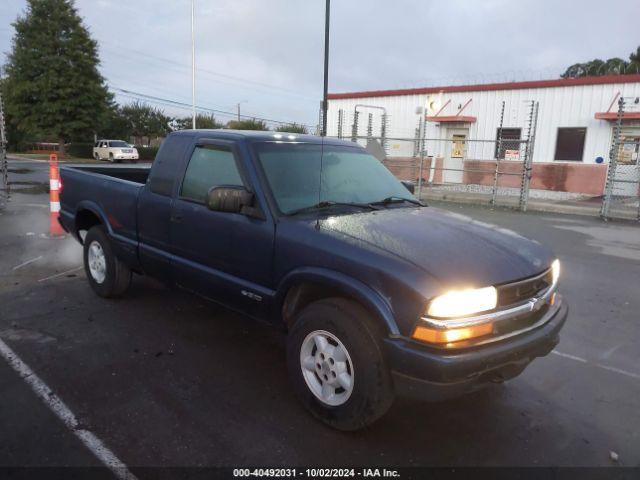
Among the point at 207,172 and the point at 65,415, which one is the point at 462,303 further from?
the point at 65,415

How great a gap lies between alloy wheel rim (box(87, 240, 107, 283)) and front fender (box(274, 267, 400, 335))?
275 centimetres

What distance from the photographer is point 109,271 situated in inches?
205

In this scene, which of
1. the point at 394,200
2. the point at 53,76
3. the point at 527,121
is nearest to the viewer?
the point at 394,200

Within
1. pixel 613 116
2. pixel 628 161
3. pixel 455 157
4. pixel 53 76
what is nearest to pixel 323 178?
pixel 613 116

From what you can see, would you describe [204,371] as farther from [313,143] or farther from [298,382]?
[313,143]

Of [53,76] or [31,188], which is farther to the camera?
[53,76]

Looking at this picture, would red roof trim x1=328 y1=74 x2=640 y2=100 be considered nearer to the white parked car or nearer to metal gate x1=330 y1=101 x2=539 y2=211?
metal gate x1=330 y1=101 x2=539 y2=211

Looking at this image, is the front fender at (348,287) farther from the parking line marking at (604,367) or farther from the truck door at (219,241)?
the parking line marking at (604,367)

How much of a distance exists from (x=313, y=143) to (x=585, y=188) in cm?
1782

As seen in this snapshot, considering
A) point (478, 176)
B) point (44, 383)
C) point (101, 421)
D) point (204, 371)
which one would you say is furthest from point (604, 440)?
point (478, 176)

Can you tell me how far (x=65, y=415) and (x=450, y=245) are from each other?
2.60 metres

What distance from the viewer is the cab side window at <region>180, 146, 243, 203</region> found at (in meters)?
3.95

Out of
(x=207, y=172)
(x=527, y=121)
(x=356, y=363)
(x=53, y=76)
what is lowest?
(x=356, y=363)

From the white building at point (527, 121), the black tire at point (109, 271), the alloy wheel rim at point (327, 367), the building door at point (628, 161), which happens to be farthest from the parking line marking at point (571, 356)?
the building door at point (628, 161)
